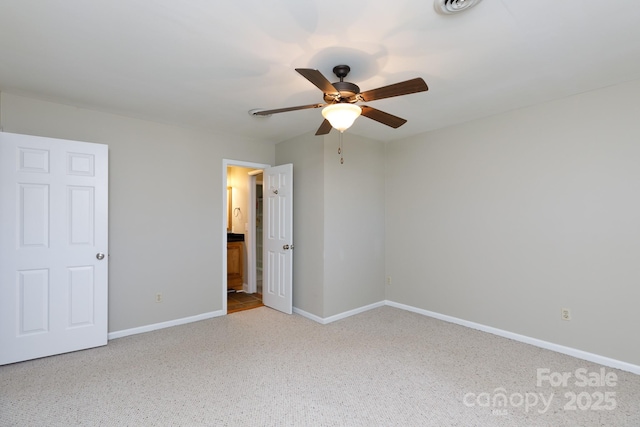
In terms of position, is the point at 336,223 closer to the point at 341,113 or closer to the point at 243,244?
the point at 341,113

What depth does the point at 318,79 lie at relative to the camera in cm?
185

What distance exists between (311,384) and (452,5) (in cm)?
272

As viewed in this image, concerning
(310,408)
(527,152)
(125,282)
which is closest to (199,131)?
(125,282)

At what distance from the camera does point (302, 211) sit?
170 inches

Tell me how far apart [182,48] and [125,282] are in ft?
8.66

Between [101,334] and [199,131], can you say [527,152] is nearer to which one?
[199,131]

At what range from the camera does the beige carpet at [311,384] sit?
6.86ft

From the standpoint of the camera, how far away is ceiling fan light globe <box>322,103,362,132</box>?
217 centimetres

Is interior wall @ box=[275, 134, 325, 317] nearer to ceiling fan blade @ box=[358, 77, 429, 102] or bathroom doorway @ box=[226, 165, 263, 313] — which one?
bathroom doorway @ box=[226, 165, 263, 313]

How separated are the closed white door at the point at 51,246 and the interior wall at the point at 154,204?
0.24m

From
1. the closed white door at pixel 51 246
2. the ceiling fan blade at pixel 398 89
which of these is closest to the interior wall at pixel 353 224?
the ceiling fan blade at pixel 398 89

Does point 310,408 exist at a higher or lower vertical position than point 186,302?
lower

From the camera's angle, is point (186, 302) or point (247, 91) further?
point (186, 302)

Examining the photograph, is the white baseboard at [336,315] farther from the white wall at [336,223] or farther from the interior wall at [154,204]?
the interior wall at [154,204]
